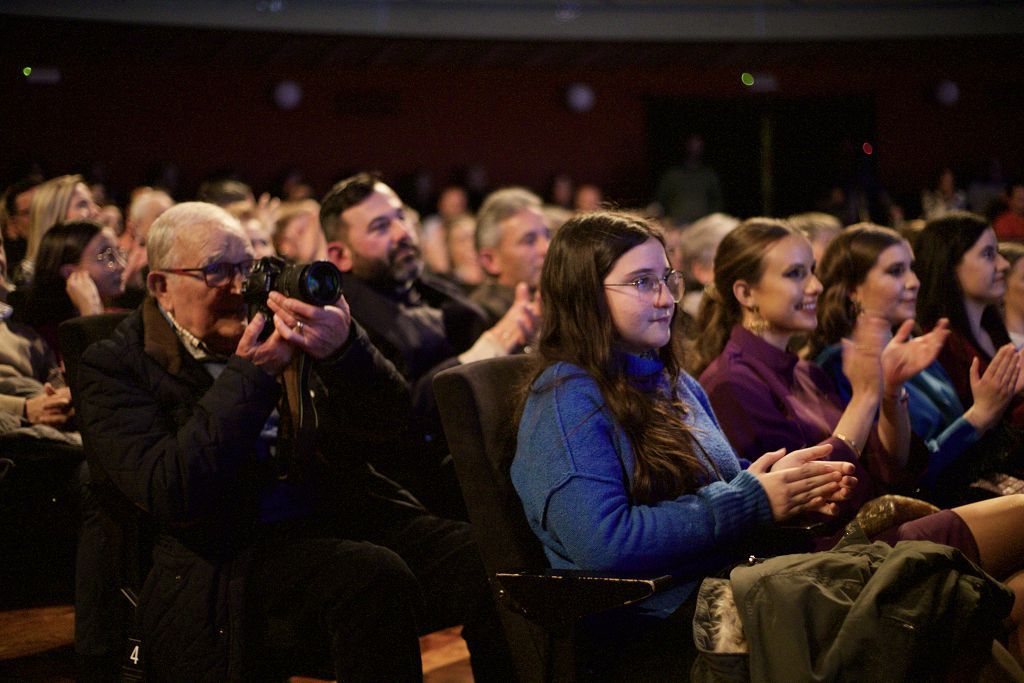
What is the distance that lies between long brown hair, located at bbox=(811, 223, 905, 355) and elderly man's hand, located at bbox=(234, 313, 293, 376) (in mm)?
1670

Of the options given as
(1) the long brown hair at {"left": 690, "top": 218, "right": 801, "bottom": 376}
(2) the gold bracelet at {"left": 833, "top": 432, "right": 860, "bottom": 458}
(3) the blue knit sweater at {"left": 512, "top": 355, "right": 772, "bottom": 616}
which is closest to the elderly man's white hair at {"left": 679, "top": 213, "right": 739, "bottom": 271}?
(1) the long brown hair at {"left": 690, "top": 218, "right": 801, "bottom": 376}

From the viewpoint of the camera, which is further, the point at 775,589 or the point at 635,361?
the point at 635,361

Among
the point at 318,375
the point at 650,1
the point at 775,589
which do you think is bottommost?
the point at 775,589

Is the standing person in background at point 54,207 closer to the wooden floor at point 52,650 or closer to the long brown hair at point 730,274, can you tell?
the wooden floor at point 52,650

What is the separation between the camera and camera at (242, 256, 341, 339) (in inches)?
78.2

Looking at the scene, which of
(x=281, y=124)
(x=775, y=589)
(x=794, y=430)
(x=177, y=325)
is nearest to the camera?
(x=775, y=589)

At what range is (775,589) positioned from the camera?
1.53 meters

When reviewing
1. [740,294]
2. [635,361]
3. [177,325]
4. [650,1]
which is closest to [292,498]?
[177,325]

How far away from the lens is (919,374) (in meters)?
2.93

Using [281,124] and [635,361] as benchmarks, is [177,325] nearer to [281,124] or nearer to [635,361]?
[635,361]

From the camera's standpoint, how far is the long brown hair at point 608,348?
5.79 ft

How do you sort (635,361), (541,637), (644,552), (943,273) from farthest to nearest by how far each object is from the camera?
1. (943,273)
2. (635,361)
3. (541,637)
4. (644,552)

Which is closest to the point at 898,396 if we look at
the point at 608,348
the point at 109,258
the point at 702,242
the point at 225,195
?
the point at 608,348

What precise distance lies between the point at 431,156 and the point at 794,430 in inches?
259
